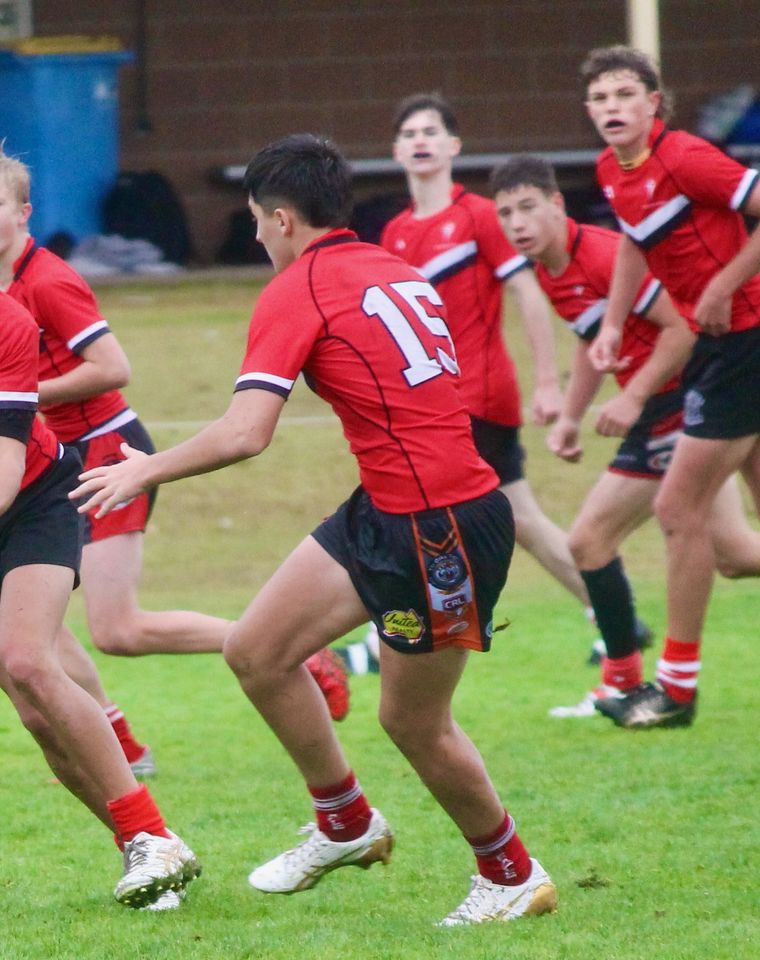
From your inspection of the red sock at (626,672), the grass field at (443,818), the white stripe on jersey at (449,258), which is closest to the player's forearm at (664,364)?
the red sock at (626,672)

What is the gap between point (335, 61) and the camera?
52.9 ft

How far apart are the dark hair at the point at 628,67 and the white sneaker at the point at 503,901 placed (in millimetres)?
2922

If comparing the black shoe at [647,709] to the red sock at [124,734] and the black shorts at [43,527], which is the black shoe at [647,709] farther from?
the black shorts at [43,527]

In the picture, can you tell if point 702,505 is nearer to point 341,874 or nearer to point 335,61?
A: point 341,874

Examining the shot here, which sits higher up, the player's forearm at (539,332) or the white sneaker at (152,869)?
the player's forearm at (539,332)

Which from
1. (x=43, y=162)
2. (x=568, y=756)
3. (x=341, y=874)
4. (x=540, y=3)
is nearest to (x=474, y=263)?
(x=568, y=756)

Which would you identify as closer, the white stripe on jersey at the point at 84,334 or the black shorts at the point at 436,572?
the black shorts at the point at 436,572

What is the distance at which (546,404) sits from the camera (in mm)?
7125

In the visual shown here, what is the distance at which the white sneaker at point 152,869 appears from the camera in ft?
13.5

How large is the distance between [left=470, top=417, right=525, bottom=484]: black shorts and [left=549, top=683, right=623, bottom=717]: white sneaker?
1.11 m

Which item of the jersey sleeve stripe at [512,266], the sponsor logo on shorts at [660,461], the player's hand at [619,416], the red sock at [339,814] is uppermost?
the jersey sleeve stripe at [512,266]

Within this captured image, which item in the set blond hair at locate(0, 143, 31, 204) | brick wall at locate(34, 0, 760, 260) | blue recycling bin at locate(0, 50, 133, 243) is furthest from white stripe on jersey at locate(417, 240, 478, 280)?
brick wall at locate(34, 0, 760, 260)

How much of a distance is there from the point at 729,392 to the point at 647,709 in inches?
46.0

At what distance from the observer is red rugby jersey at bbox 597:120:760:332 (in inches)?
220
